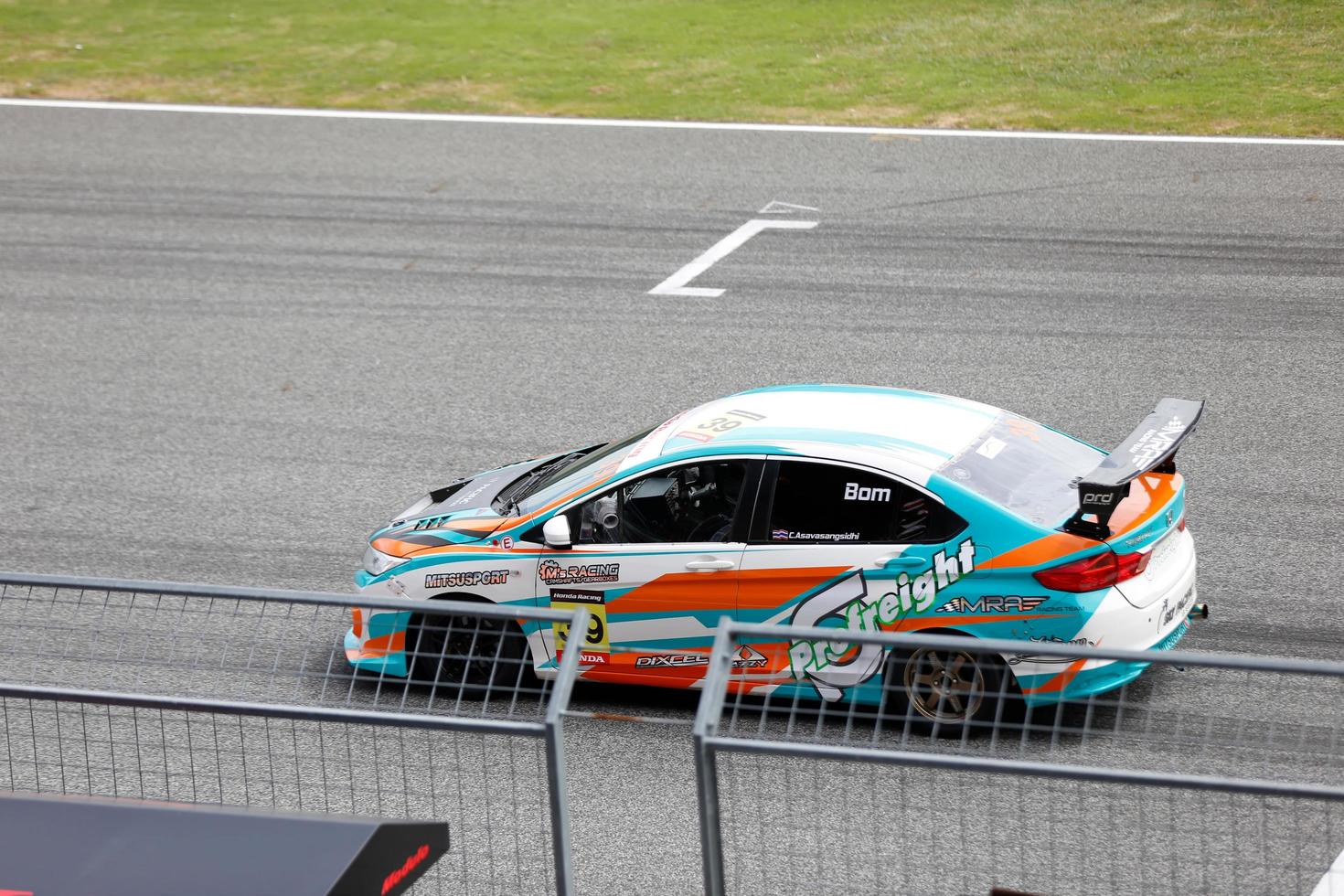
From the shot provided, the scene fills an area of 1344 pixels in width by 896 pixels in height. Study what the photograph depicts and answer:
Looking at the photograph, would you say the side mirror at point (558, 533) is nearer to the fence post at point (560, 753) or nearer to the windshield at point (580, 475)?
the windshield at point (580, 475)

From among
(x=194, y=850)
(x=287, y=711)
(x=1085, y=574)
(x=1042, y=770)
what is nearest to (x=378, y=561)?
(x=287, y=711)

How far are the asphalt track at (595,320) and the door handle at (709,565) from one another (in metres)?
0.88

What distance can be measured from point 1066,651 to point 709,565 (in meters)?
3.30

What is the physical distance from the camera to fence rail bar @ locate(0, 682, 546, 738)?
476cm

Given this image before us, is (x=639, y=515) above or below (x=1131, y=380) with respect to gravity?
above

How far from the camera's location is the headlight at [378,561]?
834 centimetres

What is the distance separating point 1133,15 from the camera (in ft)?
71.7

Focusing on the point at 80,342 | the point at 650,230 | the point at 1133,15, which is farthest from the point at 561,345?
the point at 1133,15

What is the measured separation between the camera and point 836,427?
311 inches

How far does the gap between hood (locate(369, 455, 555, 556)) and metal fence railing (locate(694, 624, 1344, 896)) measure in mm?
1601

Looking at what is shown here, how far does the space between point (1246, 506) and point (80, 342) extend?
33.0 feet

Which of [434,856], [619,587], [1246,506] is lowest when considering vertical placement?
[1246,506]

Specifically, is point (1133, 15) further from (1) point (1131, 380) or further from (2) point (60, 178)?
(2) point (60, 178)

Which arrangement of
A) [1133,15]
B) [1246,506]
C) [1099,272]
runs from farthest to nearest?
[1133,15] < [1099,272] < [1246,506]
